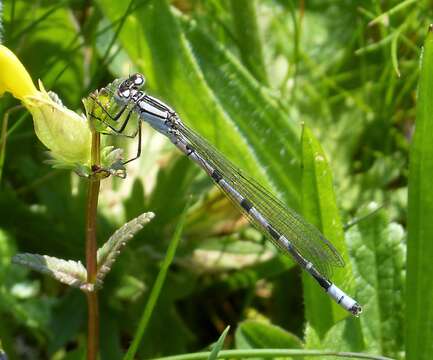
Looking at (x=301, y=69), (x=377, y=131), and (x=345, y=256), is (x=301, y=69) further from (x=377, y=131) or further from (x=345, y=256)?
(x=345, y=256)

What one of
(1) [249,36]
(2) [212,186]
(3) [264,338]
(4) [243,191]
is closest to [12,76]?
(4) [243,191]

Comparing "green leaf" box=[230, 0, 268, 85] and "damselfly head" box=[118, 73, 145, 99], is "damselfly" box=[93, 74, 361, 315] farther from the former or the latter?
"green leaf" box=[230, 0, 268, 85]

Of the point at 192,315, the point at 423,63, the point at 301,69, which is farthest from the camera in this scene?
the point at 301,69

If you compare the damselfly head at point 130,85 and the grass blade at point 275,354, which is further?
the damselfly head at point 130,85

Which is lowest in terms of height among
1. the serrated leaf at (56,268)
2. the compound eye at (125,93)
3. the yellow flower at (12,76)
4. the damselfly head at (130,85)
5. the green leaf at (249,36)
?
the serrated leaf at (56,268)

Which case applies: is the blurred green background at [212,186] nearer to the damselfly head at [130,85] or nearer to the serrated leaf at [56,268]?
the damselfly head at [130,85]

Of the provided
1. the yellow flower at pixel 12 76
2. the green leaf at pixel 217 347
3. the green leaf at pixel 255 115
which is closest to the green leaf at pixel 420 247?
the green leaf at pixel 217 347

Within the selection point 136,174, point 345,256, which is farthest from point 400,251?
point 136,174

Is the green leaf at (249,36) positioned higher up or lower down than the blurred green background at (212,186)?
higher up
